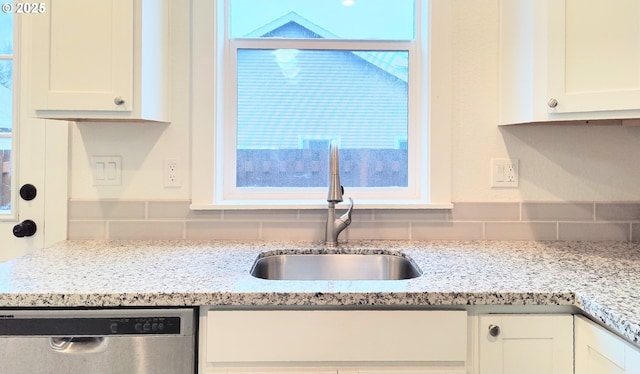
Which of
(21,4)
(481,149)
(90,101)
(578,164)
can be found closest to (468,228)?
(481,149)

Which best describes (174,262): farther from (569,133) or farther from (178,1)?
(569,133)

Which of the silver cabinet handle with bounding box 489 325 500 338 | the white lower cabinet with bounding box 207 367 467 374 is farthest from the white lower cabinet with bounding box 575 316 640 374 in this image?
the white lower cabinet with bounding box 207 367 467 374

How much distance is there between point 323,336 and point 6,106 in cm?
148

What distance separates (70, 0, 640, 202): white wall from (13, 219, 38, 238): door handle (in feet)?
1.10

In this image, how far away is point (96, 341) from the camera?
0.96 metres

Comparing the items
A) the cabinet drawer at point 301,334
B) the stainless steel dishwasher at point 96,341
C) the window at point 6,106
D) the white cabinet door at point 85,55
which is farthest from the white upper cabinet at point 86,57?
the cabinet drawer at point 301,334

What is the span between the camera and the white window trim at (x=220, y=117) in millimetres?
1590

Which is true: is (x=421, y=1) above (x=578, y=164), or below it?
above

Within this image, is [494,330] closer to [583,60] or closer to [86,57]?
[583,60]

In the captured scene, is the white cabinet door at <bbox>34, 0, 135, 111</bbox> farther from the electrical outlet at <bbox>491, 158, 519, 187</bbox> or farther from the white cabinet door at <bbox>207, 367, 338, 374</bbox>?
the electrical outlet at <bbox>491, 158, 519, 187</bbox>

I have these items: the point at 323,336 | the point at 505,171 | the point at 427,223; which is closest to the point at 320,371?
the point at 323,336

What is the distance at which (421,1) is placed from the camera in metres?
1.71

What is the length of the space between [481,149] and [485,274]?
2.17ft

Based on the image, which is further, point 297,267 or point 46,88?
point 297,267
